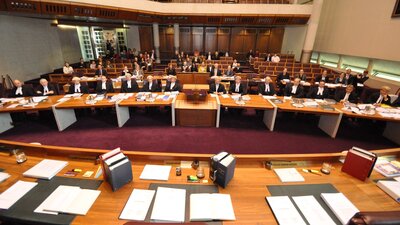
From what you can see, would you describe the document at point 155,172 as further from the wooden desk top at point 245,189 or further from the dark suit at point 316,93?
the dark suit at point 316,93

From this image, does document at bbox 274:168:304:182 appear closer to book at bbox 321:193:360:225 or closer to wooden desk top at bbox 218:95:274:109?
book at bbox 321:193:360:225

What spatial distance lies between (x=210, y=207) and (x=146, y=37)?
657 inches

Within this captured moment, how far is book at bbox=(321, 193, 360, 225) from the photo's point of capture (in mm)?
1713

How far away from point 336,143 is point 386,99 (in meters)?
2.38

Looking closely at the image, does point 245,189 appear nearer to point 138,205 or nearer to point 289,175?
point 289,175

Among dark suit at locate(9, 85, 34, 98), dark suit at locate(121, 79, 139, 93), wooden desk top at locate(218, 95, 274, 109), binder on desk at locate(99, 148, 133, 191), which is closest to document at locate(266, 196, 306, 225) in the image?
binder on desk at locate(99, 148, 133, 191)

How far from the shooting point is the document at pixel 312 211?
5.56ft

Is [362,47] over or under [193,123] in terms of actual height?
over

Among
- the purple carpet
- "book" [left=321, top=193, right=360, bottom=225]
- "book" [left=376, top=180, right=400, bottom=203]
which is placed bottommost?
the purple carpet

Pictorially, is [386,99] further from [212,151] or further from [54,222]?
[54,222]

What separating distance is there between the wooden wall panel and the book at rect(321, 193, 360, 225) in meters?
16.7

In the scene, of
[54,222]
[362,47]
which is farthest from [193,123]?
[362,47]

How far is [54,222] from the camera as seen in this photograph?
1.65m

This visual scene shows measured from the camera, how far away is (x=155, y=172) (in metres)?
2.28
